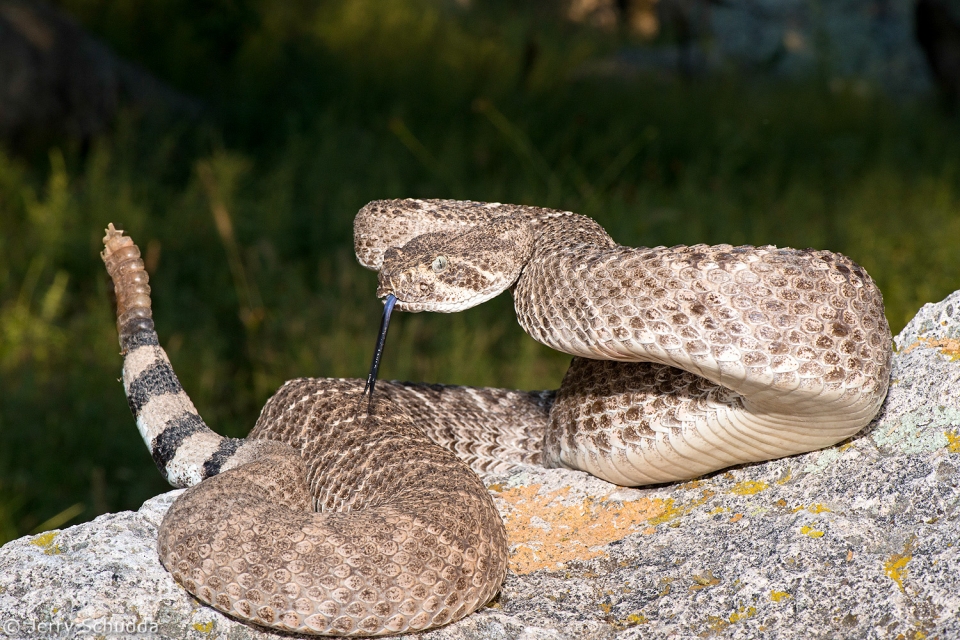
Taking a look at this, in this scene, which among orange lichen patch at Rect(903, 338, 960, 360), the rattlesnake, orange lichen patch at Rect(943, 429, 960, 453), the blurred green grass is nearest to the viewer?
the rattlesnake

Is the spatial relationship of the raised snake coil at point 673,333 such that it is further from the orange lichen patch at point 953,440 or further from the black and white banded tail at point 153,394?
Result: the black and white banded tail at point 153,394

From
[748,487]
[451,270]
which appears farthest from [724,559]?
[451,270]

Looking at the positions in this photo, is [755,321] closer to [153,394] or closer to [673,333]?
[673,333]

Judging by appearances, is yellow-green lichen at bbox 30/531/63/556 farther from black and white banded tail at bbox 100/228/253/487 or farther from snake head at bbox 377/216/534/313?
snake head at bbox 377/216/534/313

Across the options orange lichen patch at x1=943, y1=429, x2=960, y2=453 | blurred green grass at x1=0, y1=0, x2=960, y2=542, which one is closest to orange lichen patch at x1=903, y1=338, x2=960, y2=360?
orange lichen patch at x1=943, y1=429, x2=960, y2=453

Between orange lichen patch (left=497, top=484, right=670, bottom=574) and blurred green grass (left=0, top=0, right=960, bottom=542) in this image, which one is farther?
blurred green grass (left=0, top=0, right=960, bottom=542)

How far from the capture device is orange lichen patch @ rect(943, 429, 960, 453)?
9.62 feet

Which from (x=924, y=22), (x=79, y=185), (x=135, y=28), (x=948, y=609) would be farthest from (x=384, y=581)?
(x=924, y=22)

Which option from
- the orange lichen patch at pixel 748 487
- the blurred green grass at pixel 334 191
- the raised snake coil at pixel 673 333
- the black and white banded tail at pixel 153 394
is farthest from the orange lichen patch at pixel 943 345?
the blurred green grass at pixel 334 191

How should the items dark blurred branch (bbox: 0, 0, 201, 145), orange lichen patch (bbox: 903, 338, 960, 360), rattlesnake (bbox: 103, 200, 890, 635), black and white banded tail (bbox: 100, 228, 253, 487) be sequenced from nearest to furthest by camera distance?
rattlesnake (bbox: 103, 200, 890, 635)
orange lichen patch (bbox: 903, 338, 960, 360)
black and white banded tail (bbox: 100, 228, 253, 487)
dark blurred branch (bbox: 0, 0, 201, 145)

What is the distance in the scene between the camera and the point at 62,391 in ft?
20.7

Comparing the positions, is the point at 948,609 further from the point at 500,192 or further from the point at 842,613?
the point at 500,192

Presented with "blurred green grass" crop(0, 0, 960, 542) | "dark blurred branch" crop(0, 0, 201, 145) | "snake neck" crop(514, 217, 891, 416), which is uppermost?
"dark blurred branch" crop(0, 0, 201, 145)

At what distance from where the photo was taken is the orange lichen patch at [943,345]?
10.8 feet
